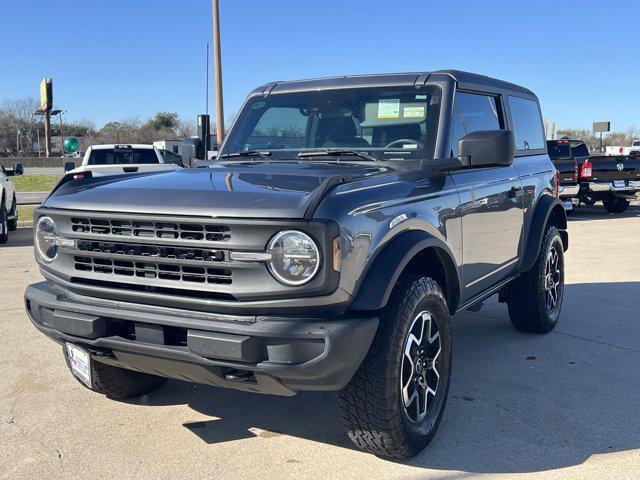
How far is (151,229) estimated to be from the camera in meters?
2.97

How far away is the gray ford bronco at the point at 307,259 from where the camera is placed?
2742mm

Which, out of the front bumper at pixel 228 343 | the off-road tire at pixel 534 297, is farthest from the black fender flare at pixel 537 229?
the front bumper at pixel 228 343

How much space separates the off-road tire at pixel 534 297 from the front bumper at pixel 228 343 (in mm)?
2930

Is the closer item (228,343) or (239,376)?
(228,343)

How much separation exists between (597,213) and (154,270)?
54.4ft

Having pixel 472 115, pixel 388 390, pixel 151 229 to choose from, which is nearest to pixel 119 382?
pixel 151 229

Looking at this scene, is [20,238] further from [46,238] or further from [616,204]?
[616,204]

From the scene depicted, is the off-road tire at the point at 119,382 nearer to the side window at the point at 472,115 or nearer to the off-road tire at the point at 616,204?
the side window at the point at 472,115

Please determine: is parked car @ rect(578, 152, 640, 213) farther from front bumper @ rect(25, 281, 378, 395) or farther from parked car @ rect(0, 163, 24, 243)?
front bumper @ rect(25, 281, 378, 395)

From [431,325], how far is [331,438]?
82cm

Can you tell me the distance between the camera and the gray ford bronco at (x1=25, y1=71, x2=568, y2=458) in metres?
2.74

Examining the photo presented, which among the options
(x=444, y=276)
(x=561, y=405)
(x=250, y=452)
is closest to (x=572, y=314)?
(x=561, y=405)

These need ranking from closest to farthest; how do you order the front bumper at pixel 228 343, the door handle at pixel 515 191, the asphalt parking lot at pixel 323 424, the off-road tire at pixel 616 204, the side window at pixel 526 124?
1. the front bumper at pixel 228 343
2. the asphalt parking lot at pixel 323 424
3. the door handle at pixel 515 191
4. the side window at pixel 526 124
5. the off-road tire at pixel 616 204

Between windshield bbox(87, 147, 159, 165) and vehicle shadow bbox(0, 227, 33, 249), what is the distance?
192 centimetres
